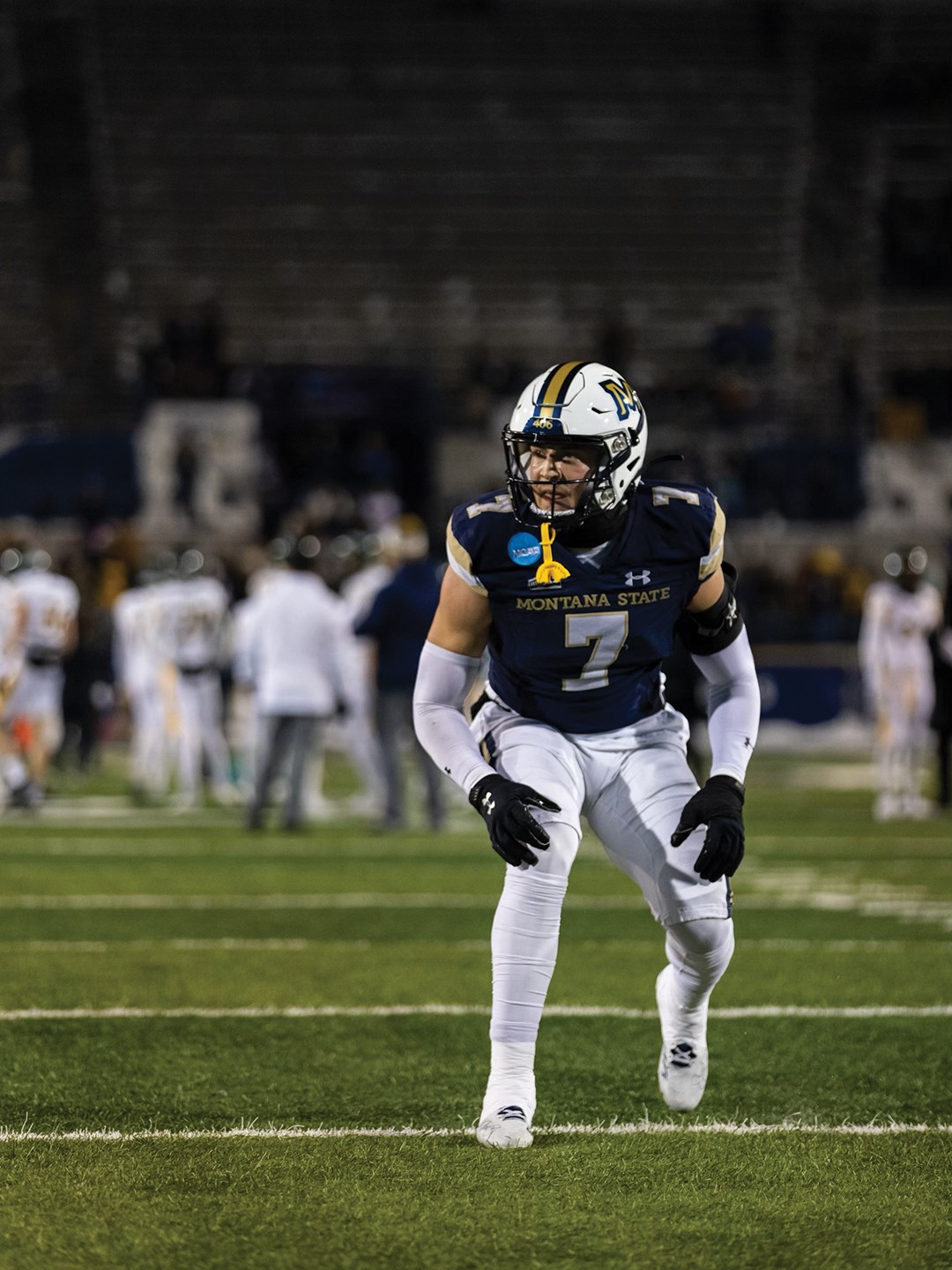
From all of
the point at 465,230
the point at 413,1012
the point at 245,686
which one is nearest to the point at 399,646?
the point at 245,686

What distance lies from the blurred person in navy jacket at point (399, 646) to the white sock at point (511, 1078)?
28.4 feet

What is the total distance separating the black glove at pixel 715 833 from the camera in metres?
4.89

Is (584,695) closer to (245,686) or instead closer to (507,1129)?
(507,1129)

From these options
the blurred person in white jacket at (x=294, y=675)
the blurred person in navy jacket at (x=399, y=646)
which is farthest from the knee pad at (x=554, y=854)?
the blurred person in white jacket at (x=294, y=675)

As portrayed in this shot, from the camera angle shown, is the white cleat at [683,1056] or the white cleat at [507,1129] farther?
the white cleat at [683,1056]

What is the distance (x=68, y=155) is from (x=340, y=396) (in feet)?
24.6

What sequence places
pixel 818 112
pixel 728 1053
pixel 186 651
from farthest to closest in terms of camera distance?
pixel 818 112
pixel 186 651
pixel 728 1053

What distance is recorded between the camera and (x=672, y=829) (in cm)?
502

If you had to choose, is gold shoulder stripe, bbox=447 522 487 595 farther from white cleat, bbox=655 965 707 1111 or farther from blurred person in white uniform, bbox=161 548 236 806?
blurred person in white uniform, bbox=161 548 236 806

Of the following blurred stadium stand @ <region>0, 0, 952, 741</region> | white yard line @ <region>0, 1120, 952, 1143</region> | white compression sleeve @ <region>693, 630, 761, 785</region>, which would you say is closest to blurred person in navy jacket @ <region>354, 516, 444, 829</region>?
white compression sleeve @ <region>693, 630, 761, 785</region>

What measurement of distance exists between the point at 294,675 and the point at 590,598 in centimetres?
885

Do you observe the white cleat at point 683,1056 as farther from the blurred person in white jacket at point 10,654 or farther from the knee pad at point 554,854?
the blurred person in white jacket at point 10,654

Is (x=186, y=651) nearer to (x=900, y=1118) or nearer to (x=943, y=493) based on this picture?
(x=900, y=1118)

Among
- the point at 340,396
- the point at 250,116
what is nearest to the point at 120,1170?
the point at 340,396
